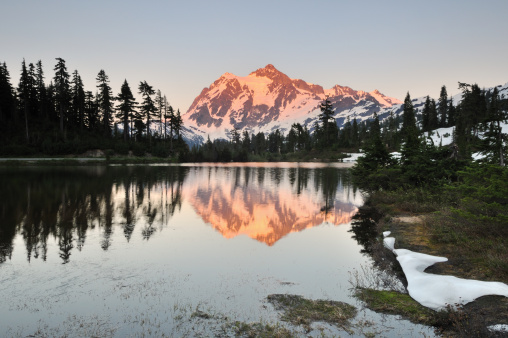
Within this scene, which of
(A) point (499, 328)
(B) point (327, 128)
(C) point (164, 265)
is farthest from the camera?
(B) point (327, 128)

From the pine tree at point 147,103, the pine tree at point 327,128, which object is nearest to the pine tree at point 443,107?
the pine tree at point 327,128

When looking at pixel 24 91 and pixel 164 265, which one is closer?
pixel 164 265

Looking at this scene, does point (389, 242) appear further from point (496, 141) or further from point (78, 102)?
point (78, 102)

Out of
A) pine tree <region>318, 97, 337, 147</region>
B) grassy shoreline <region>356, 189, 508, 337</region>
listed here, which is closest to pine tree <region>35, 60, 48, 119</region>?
grassy shoreline <region>356, 189, 508, 337</region>

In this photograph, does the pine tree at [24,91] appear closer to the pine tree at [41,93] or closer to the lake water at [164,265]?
the pine tree at [41,93]

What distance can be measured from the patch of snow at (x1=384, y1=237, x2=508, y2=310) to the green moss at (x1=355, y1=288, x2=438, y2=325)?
0.26 metres

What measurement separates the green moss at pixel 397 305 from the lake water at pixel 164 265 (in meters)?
0.38

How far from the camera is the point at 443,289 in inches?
338

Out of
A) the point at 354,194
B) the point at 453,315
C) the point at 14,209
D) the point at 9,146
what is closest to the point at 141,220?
the point at 14,209

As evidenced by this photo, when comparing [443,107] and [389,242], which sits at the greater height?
[443,107]

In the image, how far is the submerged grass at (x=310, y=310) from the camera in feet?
25.2

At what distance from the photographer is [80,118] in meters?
86.2

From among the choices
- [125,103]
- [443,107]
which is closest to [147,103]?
[125,103]

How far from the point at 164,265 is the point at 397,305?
784 centimetres
